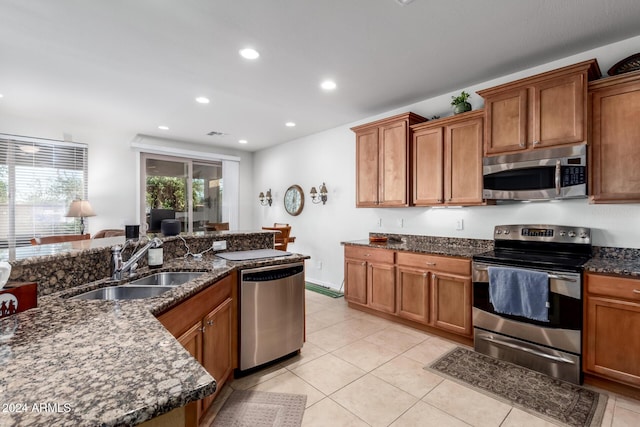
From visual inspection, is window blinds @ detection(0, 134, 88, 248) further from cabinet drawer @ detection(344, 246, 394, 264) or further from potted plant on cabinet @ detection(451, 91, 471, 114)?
potted plant on cabinet @ detection(451, 91, 471, 114)

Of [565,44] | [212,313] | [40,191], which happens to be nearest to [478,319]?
[212,313]

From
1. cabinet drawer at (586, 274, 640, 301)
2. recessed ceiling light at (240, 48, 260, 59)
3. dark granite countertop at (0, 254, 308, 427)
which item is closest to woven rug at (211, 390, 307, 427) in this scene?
dark granite countertop at (0, 254, 308, 427)

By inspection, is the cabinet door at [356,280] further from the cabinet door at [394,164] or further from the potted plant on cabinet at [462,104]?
the potted plant on cabinet at [462,104]

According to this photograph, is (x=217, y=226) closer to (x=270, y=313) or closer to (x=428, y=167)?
(x=270, y=313)

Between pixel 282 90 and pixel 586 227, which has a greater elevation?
pixel 282 90

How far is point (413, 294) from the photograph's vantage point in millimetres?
3332

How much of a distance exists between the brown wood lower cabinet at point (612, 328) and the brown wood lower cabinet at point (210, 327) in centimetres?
260

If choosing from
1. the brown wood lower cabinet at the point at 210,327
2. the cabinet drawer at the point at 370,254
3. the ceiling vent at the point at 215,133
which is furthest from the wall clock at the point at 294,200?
the brown wood lower cabinet at the point at 210,327

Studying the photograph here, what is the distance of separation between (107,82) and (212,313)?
9.36 feet

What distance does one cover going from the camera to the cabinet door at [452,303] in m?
2.91

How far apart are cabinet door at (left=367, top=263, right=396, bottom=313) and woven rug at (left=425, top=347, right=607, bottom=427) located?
35.7 inches

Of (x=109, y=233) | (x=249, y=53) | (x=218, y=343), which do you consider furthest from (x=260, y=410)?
(x=109, y=233)

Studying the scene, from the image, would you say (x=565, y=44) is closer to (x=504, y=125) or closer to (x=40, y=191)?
(x=504, y=125)

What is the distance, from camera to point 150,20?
222 centimetres
